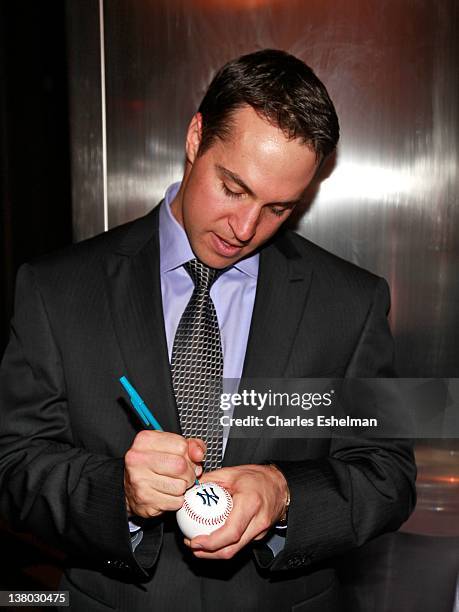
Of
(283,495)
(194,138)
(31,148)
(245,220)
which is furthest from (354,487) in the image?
(31,148)

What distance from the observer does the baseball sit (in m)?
1.04

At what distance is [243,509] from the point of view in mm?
1079

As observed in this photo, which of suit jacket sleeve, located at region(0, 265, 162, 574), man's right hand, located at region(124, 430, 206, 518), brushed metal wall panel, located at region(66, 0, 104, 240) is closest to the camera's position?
man's right hand, located at region(124, 430, 206, 518)

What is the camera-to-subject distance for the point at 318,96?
52.7 inches

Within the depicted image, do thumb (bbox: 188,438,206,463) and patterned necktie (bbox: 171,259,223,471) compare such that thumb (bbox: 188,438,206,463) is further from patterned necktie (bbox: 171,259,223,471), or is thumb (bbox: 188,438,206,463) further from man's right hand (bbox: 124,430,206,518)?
patterned necktie (bbox: 171,259,223,471)

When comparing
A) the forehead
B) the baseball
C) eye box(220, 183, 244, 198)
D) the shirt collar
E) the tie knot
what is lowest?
the baseball

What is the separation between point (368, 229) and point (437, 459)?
2.20 ft

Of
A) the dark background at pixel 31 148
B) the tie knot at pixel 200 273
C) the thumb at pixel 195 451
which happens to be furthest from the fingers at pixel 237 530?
the dark background at pixel 31 148

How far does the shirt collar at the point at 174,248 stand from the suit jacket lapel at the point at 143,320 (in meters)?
0.02

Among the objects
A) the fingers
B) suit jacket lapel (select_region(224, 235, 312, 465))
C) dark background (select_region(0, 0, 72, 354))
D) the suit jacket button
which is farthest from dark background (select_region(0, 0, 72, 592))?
the fingers

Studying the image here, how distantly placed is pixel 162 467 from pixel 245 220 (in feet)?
1.65

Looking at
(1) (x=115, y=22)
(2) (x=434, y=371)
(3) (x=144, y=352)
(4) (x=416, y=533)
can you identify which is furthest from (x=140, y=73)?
(4) (x=416, y=533)

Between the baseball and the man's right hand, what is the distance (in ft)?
0.06

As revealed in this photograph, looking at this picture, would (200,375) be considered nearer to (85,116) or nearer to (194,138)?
(194,138)
